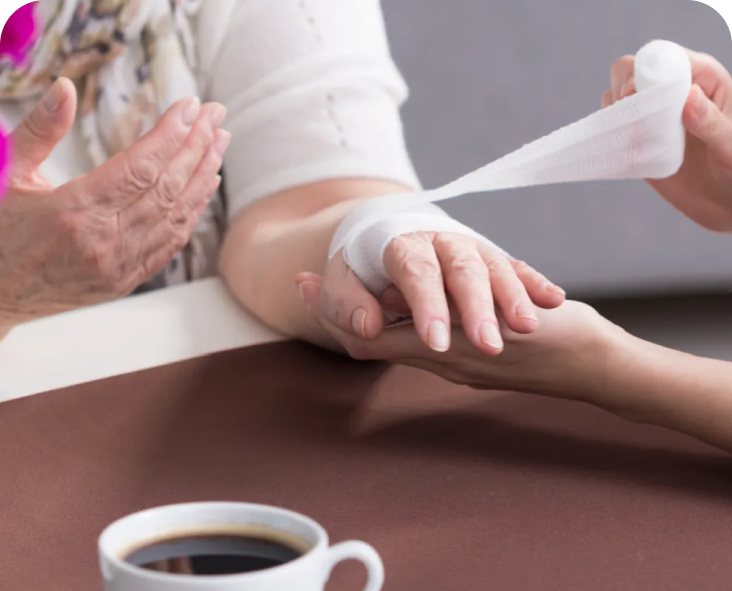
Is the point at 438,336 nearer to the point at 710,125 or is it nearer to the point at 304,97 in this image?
the point at 710,125

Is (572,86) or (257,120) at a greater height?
(257,120)

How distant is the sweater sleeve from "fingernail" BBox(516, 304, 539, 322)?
44cm

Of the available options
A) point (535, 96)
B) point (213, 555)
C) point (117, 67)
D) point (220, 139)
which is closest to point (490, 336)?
point (213, 555)

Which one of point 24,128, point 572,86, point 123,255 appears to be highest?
point 24,128

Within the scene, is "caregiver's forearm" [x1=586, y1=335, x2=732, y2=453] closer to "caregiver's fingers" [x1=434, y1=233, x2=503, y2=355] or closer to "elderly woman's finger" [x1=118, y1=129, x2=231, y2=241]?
"caregiver's fingers" [x1=434, y1=233, x2=503, y2=355]

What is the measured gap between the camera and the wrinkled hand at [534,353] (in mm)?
600

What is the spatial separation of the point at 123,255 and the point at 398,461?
0.30 meters

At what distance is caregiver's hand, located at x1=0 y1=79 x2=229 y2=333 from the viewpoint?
0.67 meters

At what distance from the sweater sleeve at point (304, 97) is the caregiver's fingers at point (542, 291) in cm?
41

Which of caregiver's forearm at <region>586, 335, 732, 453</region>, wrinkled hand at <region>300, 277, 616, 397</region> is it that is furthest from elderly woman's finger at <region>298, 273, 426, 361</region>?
caregiver's forearm at <region>586, 335, 732, 453</region>

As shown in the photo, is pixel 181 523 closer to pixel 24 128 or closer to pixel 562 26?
pixel 24 128

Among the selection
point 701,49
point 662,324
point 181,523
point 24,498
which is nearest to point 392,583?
point 181,523

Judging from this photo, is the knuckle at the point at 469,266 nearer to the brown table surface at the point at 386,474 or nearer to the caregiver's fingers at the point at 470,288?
the caregiver's fingers at the point at 470,288

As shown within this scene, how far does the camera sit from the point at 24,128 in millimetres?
620
